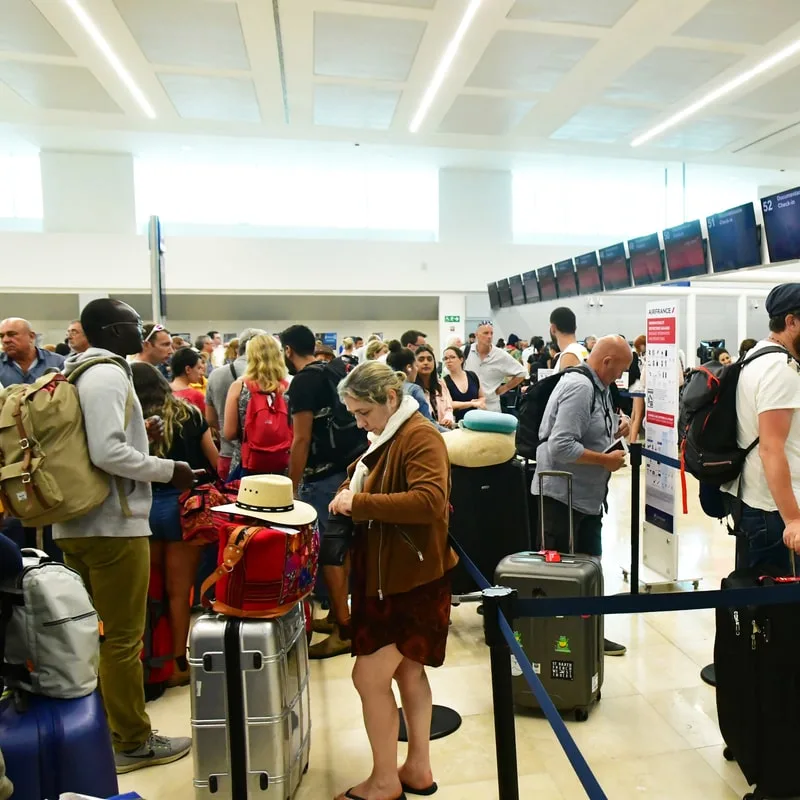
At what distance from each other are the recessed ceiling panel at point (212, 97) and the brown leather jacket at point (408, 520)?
9276 mm

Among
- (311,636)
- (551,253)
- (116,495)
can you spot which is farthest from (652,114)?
(116,495)

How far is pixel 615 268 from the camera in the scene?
887 centimetres

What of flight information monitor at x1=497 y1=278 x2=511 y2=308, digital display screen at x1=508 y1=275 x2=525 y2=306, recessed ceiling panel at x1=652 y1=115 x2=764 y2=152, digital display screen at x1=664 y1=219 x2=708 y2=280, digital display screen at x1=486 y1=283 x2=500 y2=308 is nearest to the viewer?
digital display screen at x1=664 y1=219 x2=708 y2=280

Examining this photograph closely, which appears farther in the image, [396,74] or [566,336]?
[396,74]

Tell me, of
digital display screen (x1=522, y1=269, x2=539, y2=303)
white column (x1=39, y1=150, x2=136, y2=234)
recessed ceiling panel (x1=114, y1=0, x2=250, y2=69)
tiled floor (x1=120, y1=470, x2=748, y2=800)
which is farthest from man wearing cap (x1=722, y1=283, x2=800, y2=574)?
white column (x1=39, y1=150, x2=136, y2=234)

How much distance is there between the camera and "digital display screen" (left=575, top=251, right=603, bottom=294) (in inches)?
371

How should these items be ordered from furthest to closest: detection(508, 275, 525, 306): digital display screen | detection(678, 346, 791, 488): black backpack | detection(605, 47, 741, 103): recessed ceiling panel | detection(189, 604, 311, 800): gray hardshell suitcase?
detection(508, 275, 525, 306): digital display screen → detection(605, 47, 741, 103): recessed ceiling panel → detection(678, 346, 791, 488): black backpack → detection(189, 604, 311, 800): gray hardshell suitcase

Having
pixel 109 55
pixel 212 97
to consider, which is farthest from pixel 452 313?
pixel 109 55

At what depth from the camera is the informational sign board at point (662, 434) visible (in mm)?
3957

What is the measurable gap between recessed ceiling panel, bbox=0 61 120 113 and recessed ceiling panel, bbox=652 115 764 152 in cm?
999

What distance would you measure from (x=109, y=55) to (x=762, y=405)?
31.1ft

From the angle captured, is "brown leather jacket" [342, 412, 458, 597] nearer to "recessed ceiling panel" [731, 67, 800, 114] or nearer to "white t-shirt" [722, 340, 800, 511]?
"white t-shirt" [722, 340, 800, 511]

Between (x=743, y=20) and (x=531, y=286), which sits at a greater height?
(x=743, y=20)

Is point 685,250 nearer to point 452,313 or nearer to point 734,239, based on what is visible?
point 734,239
